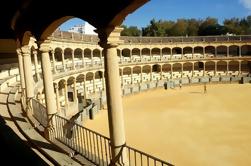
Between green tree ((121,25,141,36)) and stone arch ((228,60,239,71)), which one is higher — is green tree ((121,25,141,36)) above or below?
above

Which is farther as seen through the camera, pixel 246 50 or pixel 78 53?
pixel 246 50

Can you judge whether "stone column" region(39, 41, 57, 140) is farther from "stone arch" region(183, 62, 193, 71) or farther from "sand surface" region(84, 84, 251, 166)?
"stone arch" region(183, 62, 193, 71)

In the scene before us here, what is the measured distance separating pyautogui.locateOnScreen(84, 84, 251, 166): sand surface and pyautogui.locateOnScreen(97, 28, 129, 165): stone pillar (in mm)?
10302

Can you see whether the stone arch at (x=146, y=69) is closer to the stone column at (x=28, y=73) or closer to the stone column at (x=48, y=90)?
the stone column at (x=28, y=73)

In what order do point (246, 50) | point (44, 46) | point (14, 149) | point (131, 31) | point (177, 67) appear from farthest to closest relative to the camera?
1. point (131, 31)
2. point (246, 50)
3. point (177, 67)
4. point (44, 46)
5. point (14, 149)

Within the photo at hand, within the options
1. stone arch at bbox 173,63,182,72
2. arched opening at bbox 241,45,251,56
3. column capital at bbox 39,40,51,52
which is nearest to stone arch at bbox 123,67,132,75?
stone arch at bbox 173,63,182,72

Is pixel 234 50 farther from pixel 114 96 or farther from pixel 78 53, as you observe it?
pixel 114 96

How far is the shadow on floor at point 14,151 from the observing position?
7113 millimetres

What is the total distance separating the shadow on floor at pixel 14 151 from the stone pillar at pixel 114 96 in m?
1.90

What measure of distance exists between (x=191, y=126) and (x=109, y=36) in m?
19.3

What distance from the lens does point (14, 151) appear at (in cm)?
768

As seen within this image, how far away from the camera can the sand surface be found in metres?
17.2

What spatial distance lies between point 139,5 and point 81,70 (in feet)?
104

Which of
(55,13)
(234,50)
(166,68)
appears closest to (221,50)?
(234,50)
